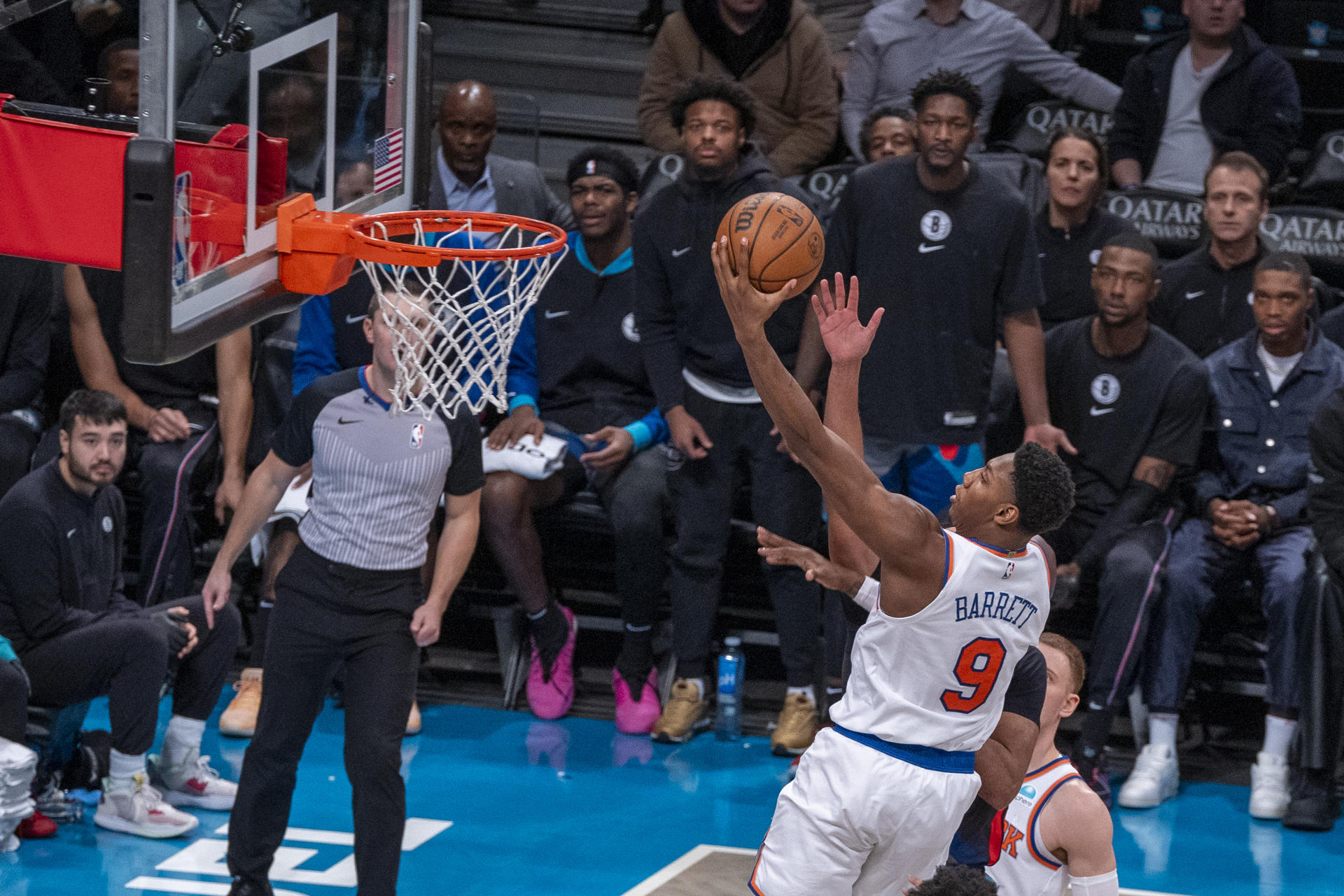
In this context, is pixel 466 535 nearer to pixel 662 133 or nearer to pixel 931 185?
pixel 931 185

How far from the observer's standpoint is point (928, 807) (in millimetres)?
3859

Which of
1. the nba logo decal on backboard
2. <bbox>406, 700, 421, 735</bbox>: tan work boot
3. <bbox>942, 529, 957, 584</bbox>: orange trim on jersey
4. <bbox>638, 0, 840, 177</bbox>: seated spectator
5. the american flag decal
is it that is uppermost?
<bbox>638, 0, 840, 177</bbox>: seated spectator

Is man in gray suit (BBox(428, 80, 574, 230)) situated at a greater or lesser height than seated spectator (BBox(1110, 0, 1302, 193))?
lesser

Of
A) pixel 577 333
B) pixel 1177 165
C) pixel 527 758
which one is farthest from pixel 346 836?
A: pixel 1177 165

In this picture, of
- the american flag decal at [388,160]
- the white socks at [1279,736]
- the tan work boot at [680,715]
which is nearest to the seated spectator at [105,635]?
the american flag decal at [388,160]

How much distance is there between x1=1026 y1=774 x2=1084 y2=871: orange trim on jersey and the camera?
411 centimetres

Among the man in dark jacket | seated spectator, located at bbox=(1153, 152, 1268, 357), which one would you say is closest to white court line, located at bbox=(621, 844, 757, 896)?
the man in dark jacket

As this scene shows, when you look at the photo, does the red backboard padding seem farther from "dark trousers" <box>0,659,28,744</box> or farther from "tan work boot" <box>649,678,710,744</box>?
"tan work boot" <box>649,678,710,744</box>

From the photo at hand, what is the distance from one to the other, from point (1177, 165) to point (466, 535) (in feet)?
A: 16.6

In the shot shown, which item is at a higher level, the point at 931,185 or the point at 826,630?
the point at 931,185

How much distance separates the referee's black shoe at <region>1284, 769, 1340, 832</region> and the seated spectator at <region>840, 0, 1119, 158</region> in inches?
152

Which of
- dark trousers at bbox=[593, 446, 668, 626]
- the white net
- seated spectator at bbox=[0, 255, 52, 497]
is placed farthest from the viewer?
seated spectator at bbox=[0, 255, 52, 497]

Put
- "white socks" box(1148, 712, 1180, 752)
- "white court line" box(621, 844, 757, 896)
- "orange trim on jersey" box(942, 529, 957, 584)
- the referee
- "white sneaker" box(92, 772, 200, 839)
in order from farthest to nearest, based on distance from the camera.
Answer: "white socks" box(1148, 712, 1180, 752) → "white sneaker" box(92, 772, 200, 839) → "white court line" box(621, 844, 757, 896) → the referee → "orange trim on jersey" box(942, 529, 957, 584)

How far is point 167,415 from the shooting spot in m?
7.69
